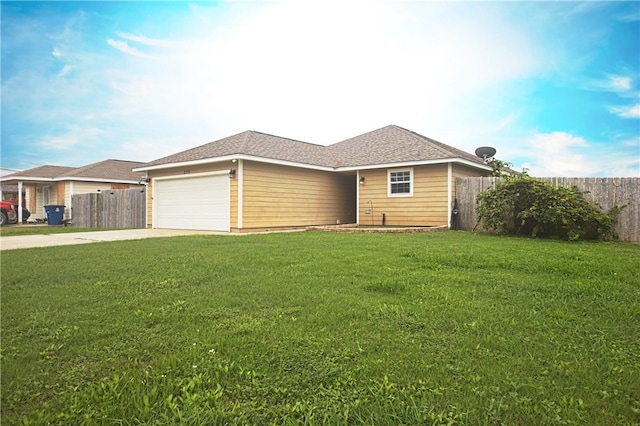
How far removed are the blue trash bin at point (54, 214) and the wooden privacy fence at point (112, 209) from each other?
1.32m

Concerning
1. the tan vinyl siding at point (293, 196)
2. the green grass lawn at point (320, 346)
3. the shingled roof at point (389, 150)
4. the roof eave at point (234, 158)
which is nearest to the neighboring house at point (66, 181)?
the roof eave at point (234, 158)

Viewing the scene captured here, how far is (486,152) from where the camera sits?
53.0 feet

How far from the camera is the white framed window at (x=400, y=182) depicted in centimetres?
1461

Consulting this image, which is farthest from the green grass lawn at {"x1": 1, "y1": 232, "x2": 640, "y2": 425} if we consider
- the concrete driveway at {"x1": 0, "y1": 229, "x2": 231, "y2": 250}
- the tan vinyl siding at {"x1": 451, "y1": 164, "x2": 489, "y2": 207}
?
the tan vinyl siding at {"x1": 451, "y1": 164, "x2": 489, "y2": 207}

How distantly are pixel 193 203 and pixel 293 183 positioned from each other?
162 inches

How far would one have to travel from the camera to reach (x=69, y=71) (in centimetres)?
1505

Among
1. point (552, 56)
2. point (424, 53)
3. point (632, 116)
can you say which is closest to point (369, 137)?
point (424, 53)

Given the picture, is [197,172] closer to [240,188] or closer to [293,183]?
[240,188]

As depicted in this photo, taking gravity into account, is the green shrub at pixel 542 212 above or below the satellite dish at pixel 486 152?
below

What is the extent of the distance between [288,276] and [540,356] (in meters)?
2.99

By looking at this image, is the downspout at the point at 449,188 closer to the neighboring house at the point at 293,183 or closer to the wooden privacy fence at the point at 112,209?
the neighboring house at the point at 293,183

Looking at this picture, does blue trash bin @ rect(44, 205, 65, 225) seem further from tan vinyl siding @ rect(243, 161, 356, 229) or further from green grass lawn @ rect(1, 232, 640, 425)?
green grass lawn @ rect(1, 232, 640, 425)

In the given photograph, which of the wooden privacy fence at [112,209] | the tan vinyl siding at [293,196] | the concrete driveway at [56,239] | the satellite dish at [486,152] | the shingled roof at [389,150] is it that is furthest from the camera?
the wooden privacy fence at [112,209]

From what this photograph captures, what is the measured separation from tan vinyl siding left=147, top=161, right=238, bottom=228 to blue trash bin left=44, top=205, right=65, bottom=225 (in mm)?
7972
